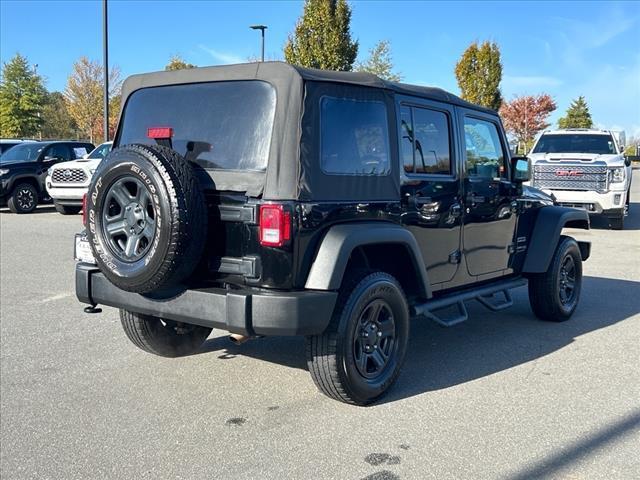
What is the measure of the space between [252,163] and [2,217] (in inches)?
555

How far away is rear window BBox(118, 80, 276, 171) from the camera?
374 centimetres

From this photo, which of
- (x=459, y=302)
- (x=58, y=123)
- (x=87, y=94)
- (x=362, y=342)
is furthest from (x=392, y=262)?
(x=58, y=123)

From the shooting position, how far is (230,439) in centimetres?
362

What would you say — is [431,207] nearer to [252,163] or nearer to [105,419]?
[252,163]

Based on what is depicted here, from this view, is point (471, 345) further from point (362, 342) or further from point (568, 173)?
point (568, 173)

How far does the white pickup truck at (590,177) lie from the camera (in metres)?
13.4

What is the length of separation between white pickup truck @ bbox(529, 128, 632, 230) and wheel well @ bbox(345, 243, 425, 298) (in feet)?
30.8

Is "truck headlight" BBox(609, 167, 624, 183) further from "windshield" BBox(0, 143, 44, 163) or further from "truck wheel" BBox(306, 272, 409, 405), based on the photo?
"windshield" BBox(0, 143, 44, 163)

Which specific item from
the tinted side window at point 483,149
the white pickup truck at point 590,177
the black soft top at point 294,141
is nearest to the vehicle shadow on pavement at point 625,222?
the white pickup truck at point 590,177

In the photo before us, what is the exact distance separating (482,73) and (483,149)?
21.5 meters

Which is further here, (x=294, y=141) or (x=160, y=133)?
(x=160, y=133)

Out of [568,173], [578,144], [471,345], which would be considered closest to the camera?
[471,345]

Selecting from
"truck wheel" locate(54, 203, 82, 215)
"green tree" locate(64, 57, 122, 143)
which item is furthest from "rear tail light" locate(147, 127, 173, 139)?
"green tree" locate(64, 57, 122, 143)

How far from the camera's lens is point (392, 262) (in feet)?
14.7
